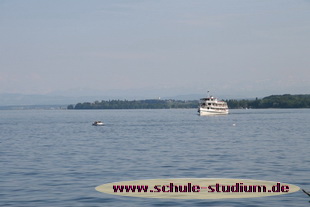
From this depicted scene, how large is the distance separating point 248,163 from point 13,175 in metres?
18.8

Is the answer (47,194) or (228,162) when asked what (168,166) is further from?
(47,194)

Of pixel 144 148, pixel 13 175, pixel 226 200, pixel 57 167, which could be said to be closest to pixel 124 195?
pixel 226 200

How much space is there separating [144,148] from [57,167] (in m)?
23.4

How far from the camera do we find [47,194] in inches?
1398

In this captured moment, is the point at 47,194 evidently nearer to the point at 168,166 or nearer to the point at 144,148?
the point at 168,166

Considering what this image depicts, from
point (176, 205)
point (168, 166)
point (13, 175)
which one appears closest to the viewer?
point (176, 205)

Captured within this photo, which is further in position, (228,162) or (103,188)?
(228,162)

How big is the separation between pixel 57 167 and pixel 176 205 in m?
21.4

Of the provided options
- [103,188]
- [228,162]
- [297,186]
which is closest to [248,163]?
[228,162]

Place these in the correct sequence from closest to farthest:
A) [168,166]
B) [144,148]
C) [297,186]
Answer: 1. [297,186]
2. [168,166]
3. [144,148]

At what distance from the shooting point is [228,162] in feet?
174

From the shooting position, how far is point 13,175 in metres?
45.3

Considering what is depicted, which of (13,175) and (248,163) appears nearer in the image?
(13,175)

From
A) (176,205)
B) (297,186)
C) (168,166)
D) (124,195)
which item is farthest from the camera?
(168,166)
